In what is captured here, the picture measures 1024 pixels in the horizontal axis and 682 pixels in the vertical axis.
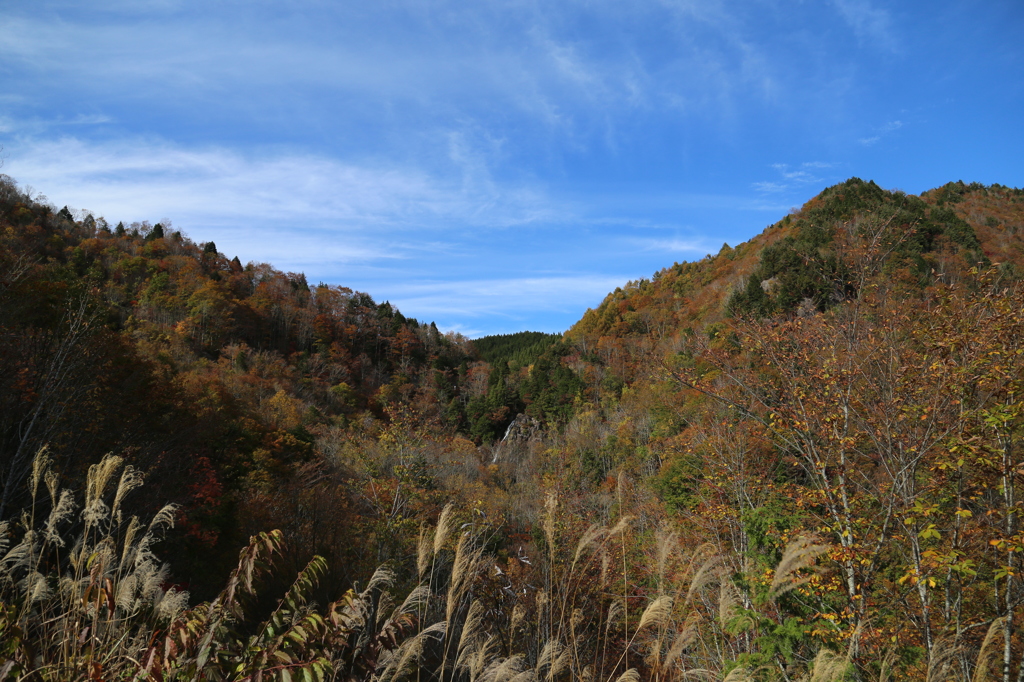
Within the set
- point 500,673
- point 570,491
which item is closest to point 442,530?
point 500,673

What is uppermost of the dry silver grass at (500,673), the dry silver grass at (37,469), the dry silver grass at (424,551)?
the dry silver grass at (37,469)

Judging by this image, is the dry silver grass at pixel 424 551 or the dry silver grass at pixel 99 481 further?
the dry silver grass at pixel 424 551

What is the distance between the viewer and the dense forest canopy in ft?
9.18

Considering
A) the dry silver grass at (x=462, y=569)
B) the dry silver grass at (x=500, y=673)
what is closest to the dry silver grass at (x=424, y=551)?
the dry silver grass at (x=462, y=569)

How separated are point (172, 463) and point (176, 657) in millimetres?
13603

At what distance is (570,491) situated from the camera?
904 inches

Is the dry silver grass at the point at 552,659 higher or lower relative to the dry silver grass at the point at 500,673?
lower

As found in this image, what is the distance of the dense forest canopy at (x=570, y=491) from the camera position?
9.18 ft

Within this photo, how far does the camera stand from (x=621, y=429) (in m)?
28.8

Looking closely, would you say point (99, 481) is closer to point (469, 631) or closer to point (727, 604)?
point (469, 631)

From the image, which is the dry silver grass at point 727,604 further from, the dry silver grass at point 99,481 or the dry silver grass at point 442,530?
the dry silver grass at point 99,481

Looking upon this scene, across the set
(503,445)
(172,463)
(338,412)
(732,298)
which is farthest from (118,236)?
(732,298)

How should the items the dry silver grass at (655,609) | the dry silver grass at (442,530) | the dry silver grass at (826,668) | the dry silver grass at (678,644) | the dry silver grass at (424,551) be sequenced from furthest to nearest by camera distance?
the dry silver grass at (424,551) → the dry silver grass at (442,530) → the dry silver grass at (655,609) → the dry silver grass at (678,644) → the dry silver grass at (826,668)

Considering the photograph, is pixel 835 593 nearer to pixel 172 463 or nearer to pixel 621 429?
pixel 172 463
